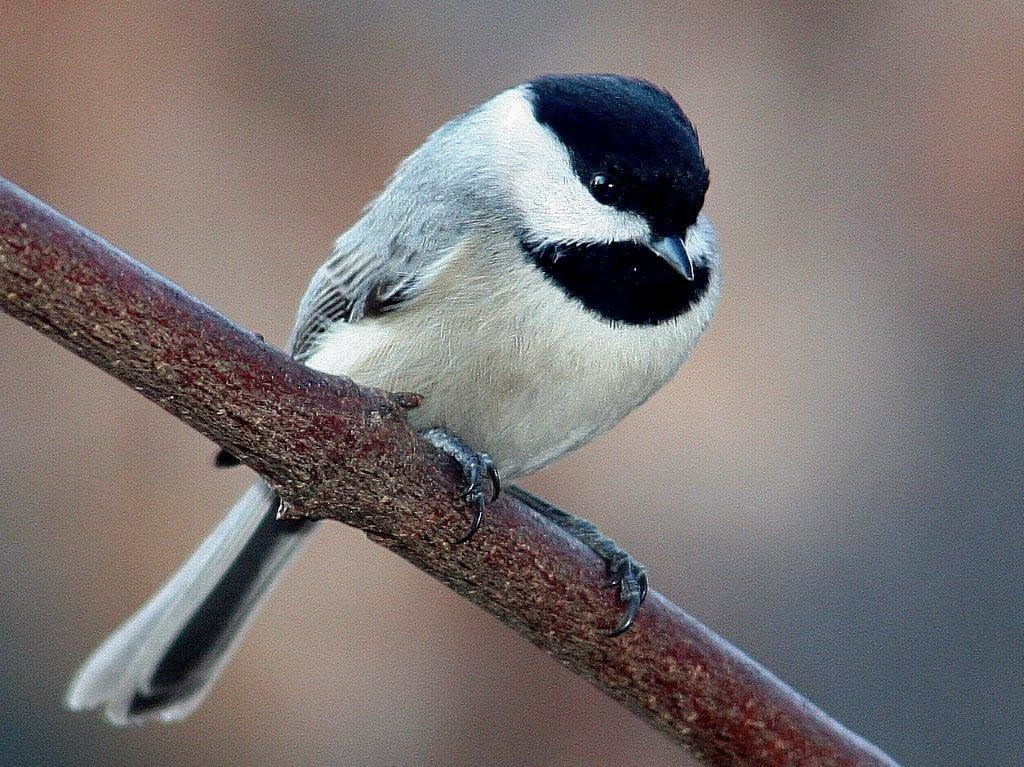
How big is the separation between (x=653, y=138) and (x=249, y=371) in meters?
0.86

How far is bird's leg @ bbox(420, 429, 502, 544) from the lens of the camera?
1923 mm

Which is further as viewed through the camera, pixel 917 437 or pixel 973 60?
pixel 973 60

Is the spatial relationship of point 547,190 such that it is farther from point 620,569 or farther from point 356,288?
point 620,569

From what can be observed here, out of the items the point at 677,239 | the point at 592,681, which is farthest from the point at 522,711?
the point at 677,239

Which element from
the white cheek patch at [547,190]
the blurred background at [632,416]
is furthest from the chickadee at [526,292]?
the blurred background at [632,416]

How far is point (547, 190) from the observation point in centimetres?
225

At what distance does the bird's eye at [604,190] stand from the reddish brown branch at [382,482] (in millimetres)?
565

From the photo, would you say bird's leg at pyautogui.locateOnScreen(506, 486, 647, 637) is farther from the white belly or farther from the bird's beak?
the bird's beak

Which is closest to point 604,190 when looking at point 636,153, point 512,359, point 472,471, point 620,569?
point 636,153

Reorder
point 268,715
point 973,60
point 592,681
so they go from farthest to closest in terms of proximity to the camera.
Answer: point 973,60, point 268,715, point 592,681

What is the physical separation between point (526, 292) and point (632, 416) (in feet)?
5.76

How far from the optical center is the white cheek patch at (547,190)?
217cm

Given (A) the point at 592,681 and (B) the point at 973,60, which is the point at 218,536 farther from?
(B) the point at 973,60

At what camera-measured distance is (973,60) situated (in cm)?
410
